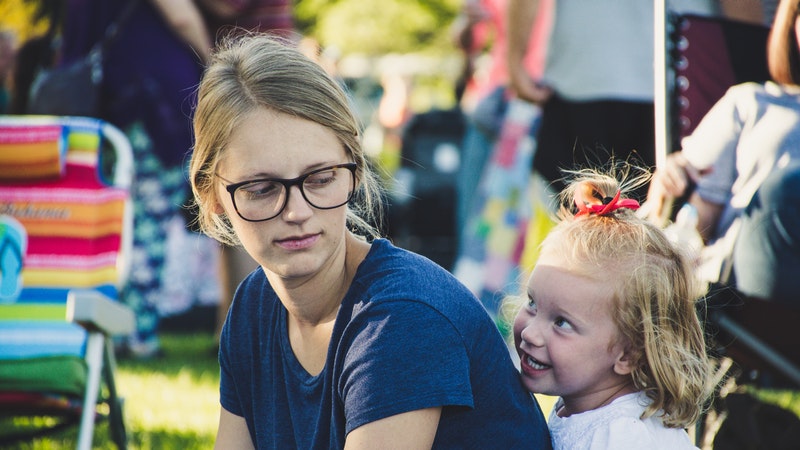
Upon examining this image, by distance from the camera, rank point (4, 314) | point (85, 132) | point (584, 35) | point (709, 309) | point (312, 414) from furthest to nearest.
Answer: point (584, 35), point (85, 132), point (4, 314), point (709, 309), point (312, 414)

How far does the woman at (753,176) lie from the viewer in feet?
6.98

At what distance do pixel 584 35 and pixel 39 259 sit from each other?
2.20 metres

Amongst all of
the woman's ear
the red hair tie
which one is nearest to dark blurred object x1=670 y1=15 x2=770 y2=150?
the red hair tie

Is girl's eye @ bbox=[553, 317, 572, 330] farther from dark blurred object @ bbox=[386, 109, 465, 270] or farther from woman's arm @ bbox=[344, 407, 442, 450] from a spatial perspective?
dark blurred object @ bbox=[386, 109, 465, 270]

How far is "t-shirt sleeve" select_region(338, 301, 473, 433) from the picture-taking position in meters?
1.58

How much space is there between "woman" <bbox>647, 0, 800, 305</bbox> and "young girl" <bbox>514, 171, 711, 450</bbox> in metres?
0.37

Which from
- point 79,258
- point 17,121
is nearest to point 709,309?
point 79,258

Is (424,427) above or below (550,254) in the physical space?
below

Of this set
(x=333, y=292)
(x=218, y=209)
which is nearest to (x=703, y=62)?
(x=333, y=292)

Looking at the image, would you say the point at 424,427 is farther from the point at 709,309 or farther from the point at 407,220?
the point at 407,220

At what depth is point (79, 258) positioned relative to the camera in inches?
128

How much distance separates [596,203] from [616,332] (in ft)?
0.88

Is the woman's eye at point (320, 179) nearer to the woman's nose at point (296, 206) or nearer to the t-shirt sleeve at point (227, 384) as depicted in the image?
the woman's nose at point (296, 206)

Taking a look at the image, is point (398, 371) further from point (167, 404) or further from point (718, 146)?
point (167, 404)
